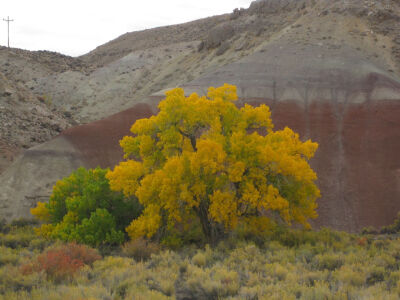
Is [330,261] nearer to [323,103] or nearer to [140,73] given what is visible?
[323,103]

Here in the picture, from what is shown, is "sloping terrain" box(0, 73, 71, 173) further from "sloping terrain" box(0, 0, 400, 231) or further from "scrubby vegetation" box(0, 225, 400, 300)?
"scrubby vegetation" box(0, 225, 400, 300)

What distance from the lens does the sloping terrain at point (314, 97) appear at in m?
28.0

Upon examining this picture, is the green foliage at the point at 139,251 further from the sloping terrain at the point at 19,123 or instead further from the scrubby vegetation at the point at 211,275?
the sloping terrain at the point at 19,123

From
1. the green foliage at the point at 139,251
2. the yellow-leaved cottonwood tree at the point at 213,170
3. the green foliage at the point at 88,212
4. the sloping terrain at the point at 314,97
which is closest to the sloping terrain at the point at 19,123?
the sloping terrain at the point at 314,97

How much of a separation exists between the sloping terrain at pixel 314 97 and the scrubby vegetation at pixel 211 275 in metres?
13.1

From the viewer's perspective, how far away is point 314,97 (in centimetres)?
3594

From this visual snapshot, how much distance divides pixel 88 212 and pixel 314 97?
2530cm

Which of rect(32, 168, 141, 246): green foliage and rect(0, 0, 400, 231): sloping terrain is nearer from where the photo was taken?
rect(32, 168, 141, 246): green foliage

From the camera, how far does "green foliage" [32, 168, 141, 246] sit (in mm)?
18938

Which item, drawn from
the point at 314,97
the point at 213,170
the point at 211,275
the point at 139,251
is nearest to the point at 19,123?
the point at 139,251

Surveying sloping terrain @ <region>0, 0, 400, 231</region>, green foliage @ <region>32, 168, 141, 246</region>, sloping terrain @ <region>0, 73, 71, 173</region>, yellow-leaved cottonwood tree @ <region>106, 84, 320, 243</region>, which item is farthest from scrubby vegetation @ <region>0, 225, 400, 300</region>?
sloping terrain @ <region>0, 73, 71, 173</region>

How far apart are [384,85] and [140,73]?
48.3m

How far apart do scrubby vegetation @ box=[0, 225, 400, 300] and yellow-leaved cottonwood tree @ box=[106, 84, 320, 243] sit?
238cm

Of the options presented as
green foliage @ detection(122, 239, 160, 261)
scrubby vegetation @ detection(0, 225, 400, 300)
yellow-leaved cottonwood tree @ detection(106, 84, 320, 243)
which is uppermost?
yellow-leaved cottonwood tree @ detection(106, 84, 320, 243)
